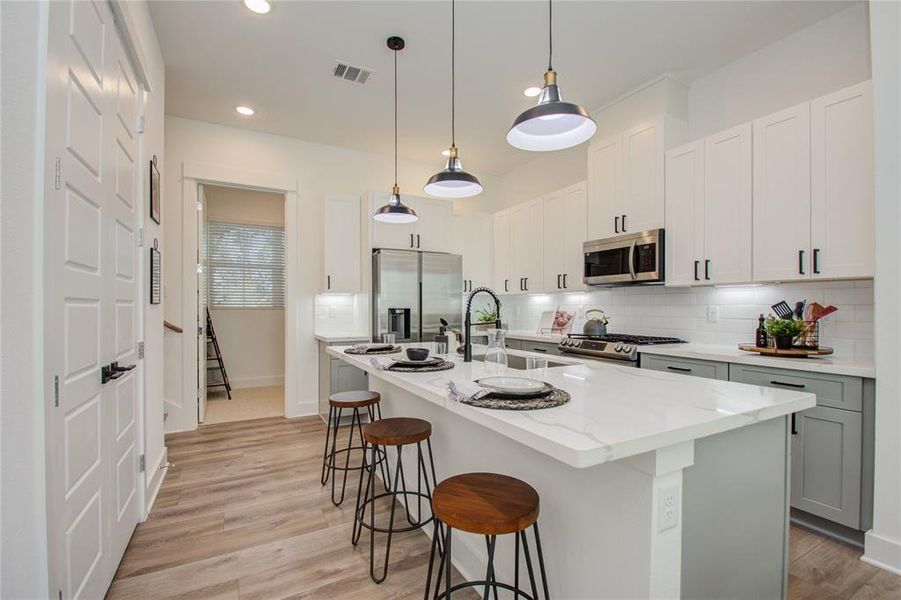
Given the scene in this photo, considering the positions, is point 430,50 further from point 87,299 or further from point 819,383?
point 819,383

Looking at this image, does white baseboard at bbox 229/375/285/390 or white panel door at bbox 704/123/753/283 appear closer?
white panel door at bbox 704/123/753/283

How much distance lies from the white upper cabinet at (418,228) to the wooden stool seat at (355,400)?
7.50 ft

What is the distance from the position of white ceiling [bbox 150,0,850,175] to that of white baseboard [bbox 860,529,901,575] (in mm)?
3074

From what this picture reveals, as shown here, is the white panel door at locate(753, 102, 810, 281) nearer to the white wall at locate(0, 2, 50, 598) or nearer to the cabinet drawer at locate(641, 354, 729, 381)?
the cabinet drawer at locate(641, 354, 729, 381)

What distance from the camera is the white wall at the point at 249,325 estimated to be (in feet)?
19.9

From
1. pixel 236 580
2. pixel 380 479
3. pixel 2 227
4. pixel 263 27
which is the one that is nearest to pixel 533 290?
pixel 380 479

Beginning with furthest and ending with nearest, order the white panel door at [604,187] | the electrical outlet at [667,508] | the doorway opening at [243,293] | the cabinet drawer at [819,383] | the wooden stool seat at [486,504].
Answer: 1. the doorway opening at [243,293]
2. the white panel door at [604,187]
3. the cabinet drawer at [819,383]
4. the wooden stool seat at [486,504]
5. the electrical outlet at [667,508]

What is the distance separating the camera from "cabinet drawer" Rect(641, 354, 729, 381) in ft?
8.74

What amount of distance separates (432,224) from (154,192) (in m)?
2.92

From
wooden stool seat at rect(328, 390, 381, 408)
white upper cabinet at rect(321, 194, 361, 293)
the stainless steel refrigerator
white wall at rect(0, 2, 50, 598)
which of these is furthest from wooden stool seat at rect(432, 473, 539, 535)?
white upper cabinet at rect(321, 194, 361, 293)

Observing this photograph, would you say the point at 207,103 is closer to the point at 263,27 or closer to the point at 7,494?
the point at 263,27

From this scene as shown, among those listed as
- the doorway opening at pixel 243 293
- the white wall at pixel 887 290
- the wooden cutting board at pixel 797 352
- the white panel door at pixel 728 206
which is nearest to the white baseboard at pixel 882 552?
the white wall at pixel 887 290

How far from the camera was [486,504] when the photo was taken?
128 cm

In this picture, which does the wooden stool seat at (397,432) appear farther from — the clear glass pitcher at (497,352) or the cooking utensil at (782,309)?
the cooking utensil at (782,309)
